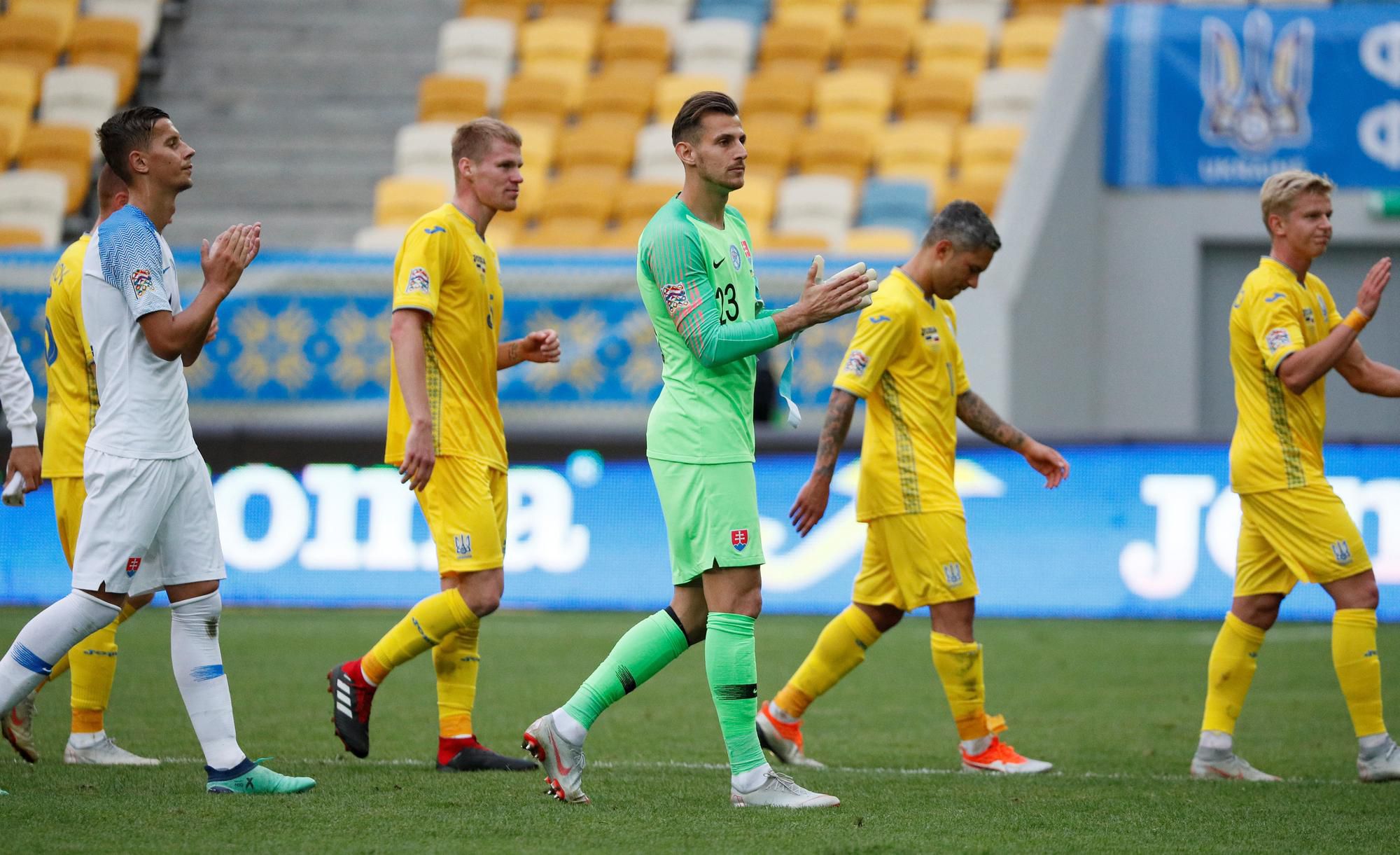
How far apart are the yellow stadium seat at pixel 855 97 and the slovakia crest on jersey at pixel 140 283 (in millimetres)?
12754

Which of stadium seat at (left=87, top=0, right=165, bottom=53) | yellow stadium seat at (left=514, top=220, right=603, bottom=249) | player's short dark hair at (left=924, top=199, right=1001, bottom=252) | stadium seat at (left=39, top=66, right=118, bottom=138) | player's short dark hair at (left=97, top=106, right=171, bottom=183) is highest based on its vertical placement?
stadium seat at (left=87, top=0, right=165, bottom=53)

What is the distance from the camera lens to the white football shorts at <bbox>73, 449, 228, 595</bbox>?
484 cm

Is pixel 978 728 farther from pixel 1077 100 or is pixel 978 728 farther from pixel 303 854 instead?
pixel 1077 100

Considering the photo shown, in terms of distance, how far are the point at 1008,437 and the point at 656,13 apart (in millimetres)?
13299

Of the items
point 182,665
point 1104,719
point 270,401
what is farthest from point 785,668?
point 270,401

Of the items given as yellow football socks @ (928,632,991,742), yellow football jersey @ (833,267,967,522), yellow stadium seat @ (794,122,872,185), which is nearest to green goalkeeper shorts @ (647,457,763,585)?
yellow football jersey @ (833,267,967,522)

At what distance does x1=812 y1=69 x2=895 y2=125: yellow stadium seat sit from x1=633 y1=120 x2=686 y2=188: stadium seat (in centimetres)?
170

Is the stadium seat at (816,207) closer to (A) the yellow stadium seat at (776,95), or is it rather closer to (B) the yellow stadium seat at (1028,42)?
(A) the yellow stadium seat at (776,95)

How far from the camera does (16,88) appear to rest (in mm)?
17016

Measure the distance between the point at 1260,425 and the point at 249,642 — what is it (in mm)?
6083

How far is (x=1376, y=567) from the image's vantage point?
10.4 m

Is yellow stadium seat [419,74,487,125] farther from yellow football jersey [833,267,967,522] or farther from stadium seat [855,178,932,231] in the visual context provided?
yellow football jersey [833,267,967,522]

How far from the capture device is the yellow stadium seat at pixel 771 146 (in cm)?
1631

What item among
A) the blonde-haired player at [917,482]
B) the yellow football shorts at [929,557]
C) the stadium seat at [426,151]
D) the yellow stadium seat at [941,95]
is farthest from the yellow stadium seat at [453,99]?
the yellow football shorts at [929,557]
